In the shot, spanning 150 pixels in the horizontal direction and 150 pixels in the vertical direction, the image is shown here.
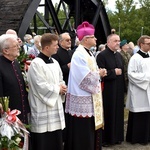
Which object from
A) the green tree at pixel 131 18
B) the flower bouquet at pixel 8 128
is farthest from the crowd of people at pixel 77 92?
the green tree at pixel 131 18

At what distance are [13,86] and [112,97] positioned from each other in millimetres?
2174

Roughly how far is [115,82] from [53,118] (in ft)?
5.75

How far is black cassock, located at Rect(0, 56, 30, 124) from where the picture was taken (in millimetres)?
3650

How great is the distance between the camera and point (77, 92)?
4.41m

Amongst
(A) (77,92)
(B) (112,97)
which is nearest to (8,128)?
(A) (77,92)

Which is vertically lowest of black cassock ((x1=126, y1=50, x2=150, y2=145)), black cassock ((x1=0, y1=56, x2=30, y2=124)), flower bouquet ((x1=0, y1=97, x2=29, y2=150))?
black cassock ((x1=126, y1=50, x2=150, y2=145))

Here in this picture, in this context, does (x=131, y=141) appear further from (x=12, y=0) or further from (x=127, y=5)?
(x=127, y=5)

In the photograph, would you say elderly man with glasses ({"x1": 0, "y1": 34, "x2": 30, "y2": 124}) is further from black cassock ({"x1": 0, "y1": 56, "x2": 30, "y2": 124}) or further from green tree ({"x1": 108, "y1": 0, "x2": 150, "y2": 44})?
green tree ({"x1": 108, "y1": 0, "x2": 150, "y2": 44})

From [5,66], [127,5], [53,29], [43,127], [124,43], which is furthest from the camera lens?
[127,5]

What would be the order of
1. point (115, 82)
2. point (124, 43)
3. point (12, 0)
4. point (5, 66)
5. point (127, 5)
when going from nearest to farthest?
point (5, 66)
point (115, 82)
point (12, 0)
point (124, 43)
point (127, 5)

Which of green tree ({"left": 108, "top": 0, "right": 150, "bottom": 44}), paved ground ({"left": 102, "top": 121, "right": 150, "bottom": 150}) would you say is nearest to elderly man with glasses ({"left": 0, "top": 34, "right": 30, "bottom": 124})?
paved ground ({"left": 102, "top": 121, "right": 150, "bottom": 150})

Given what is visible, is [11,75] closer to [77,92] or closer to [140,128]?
[77,92]

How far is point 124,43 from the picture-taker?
857 centimetres

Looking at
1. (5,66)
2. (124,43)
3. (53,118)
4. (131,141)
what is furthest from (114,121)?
(124,43)
